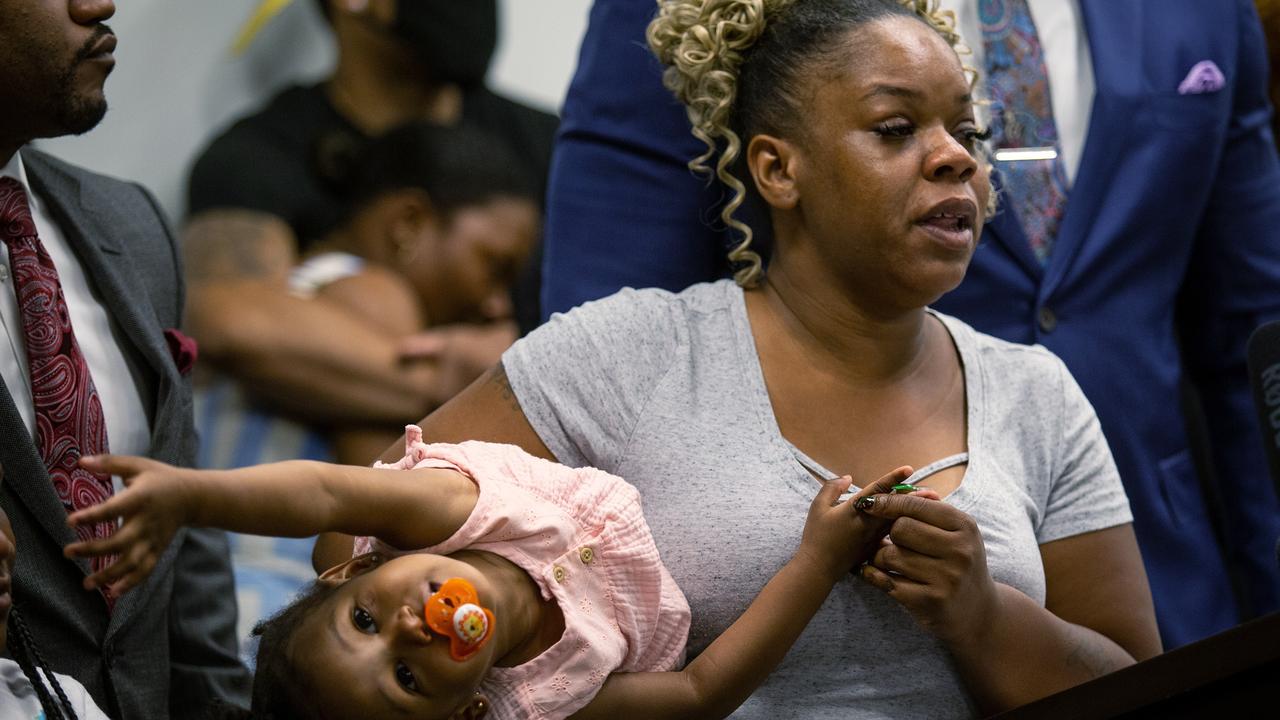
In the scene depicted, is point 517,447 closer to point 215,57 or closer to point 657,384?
point 657,384

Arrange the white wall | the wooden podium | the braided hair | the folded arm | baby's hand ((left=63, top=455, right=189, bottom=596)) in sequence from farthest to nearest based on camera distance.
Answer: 1. the white wall
2. the folded arm
3. the braided hair
4. the wooden podium
5. baby's hand ((left=63, top=455, right=189, bottom=596))

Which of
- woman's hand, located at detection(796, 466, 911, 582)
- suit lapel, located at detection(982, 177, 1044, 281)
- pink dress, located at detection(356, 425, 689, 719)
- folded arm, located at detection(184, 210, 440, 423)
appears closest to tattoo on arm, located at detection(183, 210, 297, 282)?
folded arm, located at detection(184, 210, 440, 423)

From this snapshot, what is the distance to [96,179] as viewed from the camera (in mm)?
2006

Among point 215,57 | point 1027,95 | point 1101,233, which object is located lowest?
point 215,57

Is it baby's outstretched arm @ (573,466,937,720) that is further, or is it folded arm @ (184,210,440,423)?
folded arm @ (184,210,440,423)

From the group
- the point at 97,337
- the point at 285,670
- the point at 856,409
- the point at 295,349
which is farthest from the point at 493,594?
the point at 295,349

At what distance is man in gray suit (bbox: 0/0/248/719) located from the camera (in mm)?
1644

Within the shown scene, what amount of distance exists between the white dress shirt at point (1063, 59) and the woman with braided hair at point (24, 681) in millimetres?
1363

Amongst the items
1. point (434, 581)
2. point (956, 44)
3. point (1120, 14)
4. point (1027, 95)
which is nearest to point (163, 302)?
point (434, 581)

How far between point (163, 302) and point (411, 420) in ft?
4.33

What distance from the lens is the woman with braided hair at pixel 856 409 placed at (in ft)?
5.27

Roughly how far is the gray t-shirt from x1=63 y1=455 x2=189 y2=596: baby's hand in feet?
1.83

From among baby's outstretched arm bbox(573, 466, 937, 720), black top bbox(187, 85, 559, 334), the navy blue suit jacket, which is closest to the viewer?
baby's outstretched arm bbox(573, 466, 937, 720)

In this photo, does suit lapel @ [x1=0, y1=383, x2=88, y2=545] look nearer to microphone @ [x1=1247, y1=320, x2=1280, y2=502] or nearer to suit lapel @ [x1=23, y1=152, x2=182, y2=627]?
suit lapel @ [x1=23, y1=152, x2=182, y2=627]
